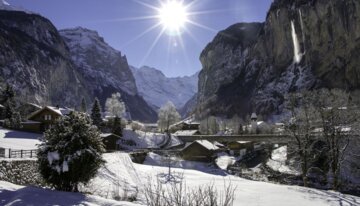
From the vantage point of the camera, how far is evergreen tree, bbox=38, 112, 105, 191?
2041 centimetres

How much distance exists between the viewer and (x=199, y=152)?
223 feet

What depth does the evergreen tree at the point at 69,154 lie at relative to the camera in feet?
66.9

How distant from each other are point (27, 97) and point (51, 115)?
84.5 metres

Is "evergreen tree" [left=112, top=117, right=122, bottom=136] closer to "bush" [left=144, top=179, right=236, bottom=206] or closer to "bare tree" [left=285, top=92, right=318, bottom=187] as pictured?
"bare tree" [left=285, top=92, right=318, bottom=187]

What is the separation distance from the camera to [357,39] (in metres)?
134

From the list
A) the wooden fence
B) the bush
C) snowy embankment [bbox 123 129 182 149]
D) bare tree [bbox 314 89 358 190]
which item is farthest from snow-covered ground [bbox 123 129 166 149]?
the bush

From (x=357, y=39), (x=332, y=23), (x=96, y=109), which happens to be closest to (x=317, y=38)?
(x=332, y=23)

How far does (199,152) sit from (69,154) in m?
48.8

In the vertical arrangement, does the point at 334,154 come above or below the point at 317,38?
below

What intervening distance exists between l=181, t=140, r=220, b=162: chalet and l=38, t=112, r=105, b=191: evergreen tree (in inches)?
1831

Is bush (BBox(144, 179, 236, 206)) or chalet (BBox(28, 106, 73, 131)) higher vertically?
chalet (BBox(28, 106, 73, 131))

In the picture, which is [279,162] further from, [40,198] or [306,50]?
[306,50]

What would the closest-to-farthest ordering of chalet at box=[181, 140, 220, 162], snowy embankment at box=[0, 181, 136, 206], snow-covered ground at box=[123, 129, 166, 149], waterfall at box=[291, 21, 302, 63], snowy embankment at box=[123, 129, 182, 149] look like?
snowy embankment at box=[0, 181, 136, 206] < chalet at box=[181, 140, 220, 162] < snow-covered ground at box=[123, 129, 166, 149] < snowy embankment at box=[123, 129, 182, 149] < waterfall at box=[291, 21, 302, 63]

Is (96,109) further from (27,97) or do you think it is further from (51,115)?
(27,97)
